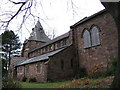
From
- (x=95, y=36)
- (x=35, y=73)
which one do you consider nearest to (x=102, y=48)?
(x=95, y=36)

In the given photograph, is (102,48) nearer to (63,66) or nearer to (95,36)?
(95,36)

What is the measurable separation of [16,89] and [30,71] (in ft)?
62.2

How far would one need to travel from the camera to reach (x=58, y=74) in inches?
926

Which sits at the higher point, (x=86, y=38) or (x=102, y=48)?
(x=86, y=38)

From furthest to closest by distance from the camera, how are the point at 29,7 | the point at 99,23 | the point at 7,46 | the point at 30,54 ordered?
the point at 7,46 < the point at 30,54 < the point at 99,23 < the point at 29,7

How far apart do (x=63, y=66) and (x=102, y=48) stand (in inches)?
269

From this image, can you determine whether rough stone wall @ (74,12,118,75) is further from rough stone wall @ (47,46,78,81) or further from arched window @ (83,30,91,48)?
rough stone wall @ (47,46,78,81)

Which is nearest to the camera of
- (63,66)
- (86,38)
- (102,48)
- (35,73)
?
(102,48)

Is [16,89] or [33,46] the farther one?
[33,46]

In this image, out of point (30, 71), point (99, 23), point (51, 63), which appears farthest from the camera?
point (30, 71)

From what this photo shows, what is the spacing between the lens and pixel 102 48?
20672mm

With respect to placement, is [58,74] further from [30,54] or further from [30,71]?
[30,54]

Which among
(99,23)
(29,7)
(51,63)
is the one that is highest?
(99,23)

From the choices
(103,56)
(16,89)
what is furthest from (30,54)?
(16,89)
